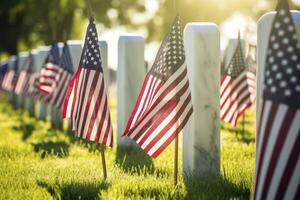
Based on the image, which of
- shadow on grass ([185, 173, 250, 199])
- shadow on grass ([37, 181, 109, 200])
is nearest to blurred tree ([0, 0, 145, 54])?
shadow on grass ([37, 181, 109, 200])

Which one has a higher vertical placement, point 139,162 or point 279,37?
point 279,37

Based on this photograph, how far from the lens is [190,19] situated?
176ft

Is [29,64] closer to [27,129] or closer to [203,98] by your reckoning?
[27,129]

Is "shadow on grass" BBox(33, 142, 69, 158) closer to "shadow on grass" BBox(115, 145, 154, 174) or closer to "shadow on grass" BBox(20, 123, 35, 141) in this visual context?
"shadow on grass" BBox(115, 145, 154, 174)

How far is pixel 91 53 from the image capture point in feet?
25.1

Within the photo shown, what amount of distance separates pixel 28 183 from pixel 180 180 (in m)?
1.70

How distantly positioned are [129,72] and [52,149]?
6.20 ft

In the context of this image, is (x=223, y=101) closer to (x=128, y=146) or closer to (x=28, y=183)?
(x=128, y=146)

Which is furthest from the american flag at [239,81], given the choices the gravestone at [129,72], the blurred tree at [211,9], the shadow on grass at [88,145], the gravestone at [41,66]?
the blurred tree at [211,9]

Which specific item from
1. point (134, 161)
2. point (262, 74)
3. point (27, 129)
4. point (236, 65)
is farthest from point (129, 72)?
point (262, 74)

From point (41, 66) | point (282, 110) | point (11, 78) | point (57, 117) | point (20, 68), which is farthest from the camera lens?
point (11, 78)

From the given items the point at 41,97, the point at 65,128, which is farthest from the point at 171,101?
the point at 41,97

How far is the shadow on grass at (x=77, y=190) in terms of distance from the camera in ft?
21.2

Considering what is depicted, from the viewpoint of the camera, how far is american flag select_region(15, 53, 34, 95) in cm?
1920
